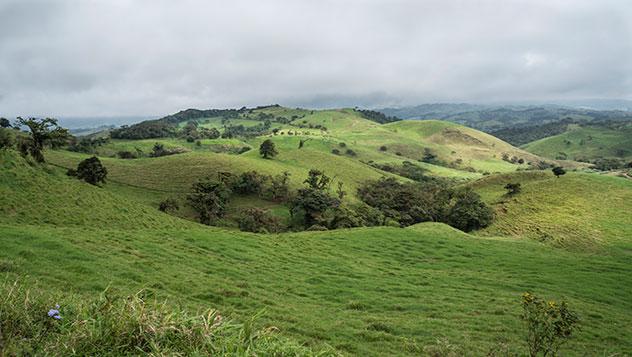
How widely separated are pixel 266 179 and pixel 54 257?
8299cm

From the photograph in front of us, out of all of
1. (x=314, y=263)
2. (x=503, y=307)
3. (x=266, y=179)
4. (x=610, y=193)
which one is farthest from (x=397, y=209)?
(x=503, y=307)

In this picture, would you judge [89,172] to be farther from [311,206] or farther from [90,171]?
[311,206]

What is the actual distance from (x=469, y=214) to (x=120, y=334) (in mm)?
77144

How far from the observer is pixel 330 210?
8594 cm

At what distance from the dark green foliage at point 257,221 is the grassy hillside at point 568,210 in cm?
4072

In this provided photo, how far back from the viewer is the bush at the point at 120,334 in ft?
19.1

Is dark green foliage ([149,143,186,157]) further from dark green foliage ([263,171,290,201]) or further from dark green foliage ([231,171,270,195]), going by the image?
dark green foliage ([263,171,290,201])

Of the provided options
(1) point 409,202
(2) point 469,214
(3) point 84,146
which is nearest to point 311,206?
(1) point 409,202

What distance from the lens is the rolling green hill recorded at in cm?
1764

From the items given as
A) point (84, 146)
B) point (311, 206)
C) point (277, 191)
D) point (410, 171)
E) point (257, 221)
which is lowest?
point (410, 171)

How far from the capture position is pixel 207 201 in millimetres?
78812

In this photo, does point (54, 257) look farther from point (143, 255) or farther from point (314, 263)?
point (314, 263)

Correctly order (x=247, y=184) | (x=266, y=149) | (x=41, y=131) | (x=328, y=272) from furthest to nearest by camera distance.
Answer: (x=266, y=149), (x=247, y=184), (x=41, y=131), (x=328, y=272)

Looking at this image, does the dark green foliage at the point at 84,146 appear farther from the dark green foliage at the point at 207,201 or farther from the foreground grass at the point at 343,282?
the foreground grass at the point at 343,282
